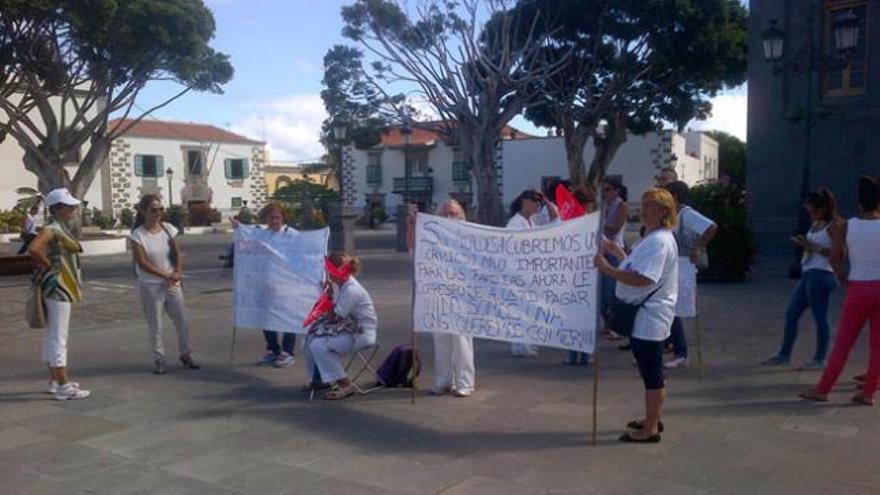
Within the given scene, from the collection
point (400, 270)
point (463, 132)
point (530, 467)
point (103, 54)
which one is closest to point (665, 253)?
point (530, 467)

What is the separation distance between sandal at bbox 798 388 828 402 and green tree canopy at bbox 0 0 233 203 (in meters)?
24.5

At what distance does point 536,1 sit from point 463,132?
5.18 meters

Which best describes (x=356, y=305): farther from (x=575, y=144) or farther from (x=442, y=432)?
(x=575, y=144)

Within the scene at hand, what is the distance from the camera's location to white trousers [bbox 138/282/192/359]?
26.0 ft

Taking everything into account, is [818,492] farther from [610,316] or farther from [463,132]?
[463,132]

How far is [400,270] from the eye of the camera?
1958 centimetres

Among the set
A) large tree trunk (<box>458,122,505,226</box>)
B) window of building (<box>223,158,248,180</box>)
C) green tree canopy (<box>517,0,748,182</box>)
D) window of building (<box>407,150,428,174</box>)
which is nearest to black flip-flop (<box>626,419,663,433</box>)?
large tree trunk (<box>458,122,505,226</box>)

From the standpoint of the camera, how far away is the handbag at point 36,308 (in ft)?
22.6

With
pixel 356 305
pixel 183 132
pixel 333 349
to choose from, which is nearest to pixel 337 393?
pixel 333 349

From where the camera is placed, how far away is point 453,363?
6961 mm

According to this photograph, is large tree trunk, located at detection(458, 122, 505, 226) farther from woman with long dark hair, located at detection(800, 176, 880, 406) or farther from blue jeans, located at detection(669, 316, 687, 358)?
woman with long dark hair, located at detection(800, 176, 880, 406)

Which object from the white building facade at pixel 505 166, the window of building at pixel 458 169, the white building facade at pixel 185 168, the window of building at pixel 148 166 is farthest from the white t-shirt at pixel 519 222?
the window of building at pixel 148 166

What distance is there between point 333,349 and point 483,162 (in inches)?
894

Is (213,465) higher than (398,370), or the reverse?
(398,370)
